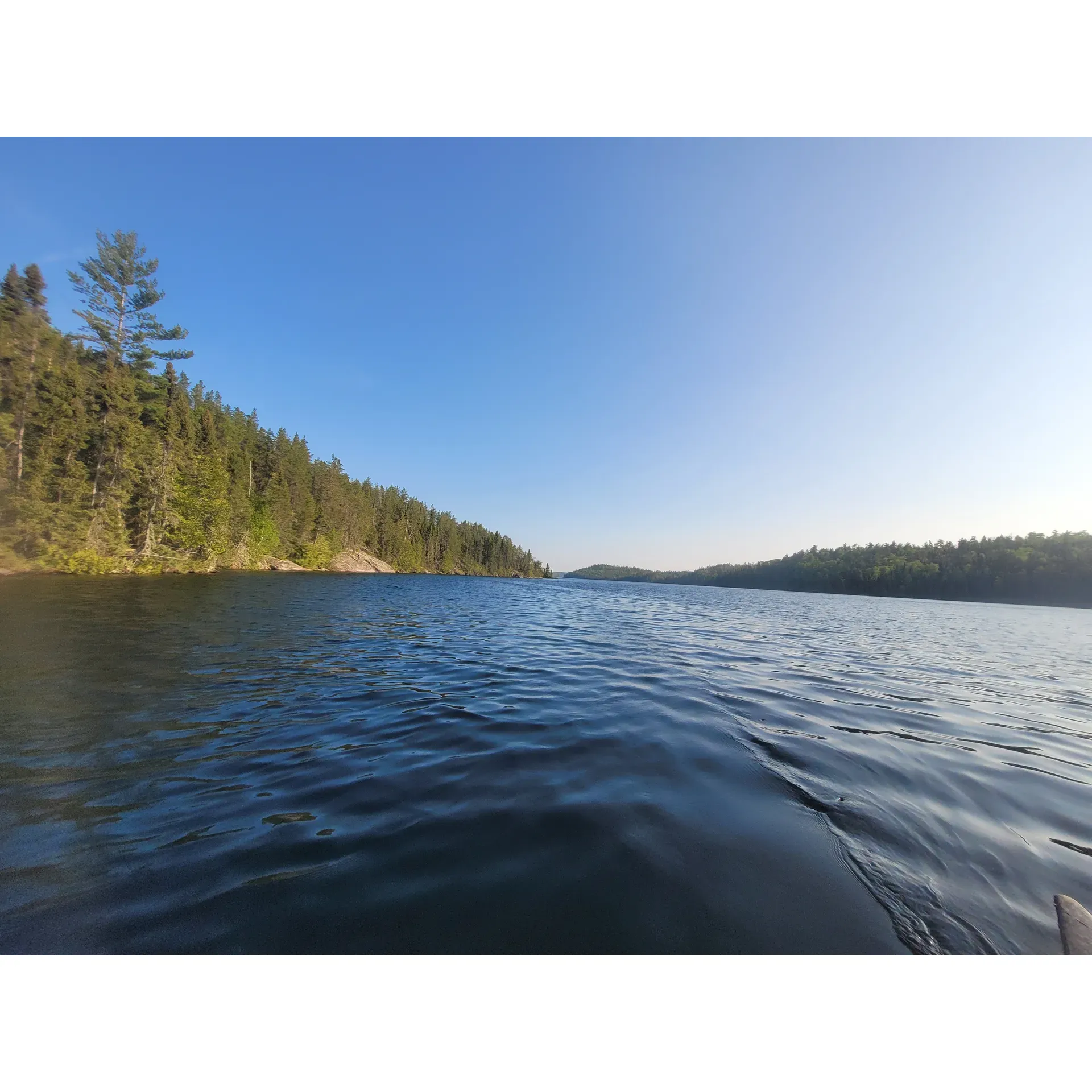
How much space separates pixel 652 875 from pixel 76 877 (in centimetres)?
431

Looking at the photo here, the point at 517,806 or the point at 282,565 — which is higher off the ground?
the point at 282,565

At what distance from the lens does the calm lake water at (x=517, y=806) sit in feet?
8.59

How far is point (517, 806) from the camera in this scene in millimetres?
4043

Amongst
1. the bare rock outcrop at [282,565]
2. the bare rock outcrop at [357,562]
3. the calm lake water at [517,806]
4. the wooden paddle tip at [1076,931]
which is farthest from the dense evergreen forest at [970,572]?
the bare rock outcrop at [282,565]

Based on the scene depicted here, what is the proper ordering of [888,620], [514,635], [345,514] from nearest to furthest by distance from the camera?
1. [514,635]
2. [888,620]
3. [345,514]

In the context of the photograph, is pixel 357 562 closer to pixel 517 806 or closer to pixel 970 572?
pixel 517 806

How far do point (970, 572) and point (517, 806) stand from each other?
121 m

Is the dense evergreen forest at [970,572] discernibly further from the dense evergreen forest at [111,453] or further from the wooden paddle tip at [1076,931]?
the dense evergreen forest at [111,453]

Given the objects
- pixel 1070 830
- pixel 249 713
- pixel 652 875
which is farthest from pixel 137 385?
pixel 1070 830

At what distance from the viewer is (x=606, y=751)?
542cm

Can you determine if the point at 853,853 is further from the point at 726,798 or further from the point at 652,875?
the point at 652,875

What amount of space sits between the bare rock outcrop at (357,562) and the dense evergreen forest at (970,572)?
11179 cm

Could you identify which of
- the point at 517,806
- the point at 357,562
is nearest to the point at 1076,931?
the point at 517,806

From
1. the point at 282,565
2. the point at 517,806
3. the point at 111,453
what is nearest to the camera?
the point at 517,806
